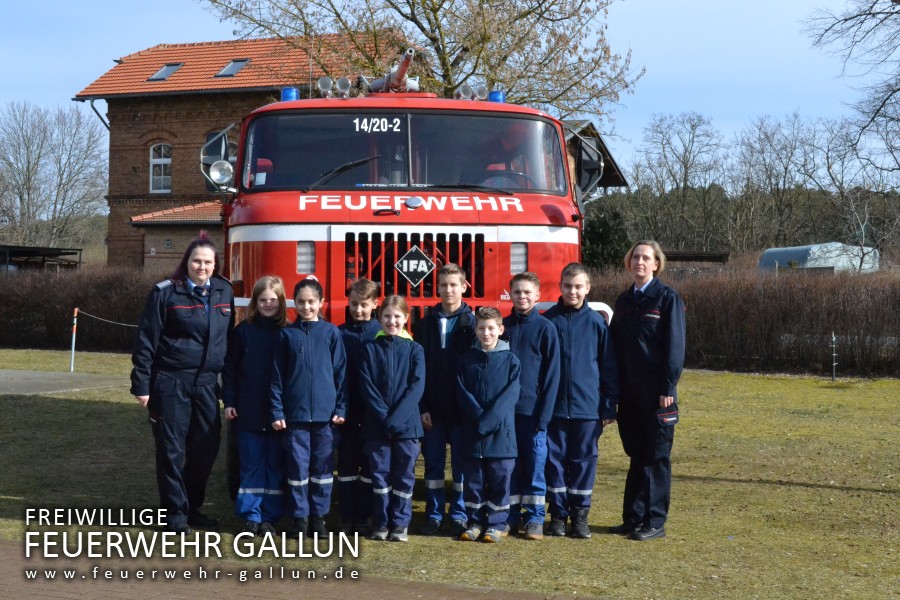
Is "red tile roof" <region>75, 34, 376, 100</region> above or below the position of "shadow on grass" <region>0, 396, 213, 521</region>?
above

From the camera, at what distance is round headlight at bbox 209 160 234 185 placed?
8.21 meters

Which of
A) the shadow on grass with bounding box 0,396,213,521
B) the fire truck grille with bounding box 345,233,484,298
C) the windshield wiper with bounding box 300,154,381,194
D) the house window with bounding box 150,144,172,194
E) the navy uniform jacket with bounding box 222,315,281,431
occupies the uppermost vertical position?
the house window with bounding box 150,144,172,194

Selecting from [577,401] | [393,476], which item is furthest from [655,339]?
[393,476]

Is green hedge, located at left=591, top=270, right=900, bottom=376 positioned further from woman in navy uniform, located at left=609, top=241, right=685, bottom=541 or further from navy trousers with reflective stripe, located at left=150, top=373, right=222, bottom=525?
navy trousers with reflective stripe, located at left=150, top=373, right=222, bottom=525

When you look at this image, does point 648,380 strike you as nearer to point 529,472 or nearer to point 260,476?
point 529,472

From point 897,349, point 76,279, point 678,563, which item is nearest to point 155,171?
point 76,279

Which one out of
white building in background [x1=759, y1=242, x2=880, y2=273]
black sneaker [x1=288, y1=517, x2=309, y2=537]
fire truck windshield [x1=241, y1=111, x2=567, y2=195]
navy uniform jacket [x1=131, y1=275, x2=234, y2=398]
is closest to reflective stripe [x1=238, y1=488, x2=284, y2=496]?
black sneaker [x1=288, y1=517, x2=309, y2=537]

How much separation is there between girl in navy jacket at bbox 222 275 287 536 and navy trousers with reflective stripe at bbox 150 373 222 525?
0.19 meters

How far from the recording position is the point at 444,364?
22.1 ft

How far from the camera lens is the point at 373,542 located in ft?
21.3

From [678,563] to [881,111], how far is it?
1380 cm

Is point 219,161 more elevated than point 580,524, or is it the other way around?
point 219,161

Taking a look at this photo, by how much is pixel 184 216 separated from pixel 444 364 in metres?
30.2

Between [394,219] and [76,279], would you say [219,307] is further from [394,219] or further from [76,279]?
[76,279]
